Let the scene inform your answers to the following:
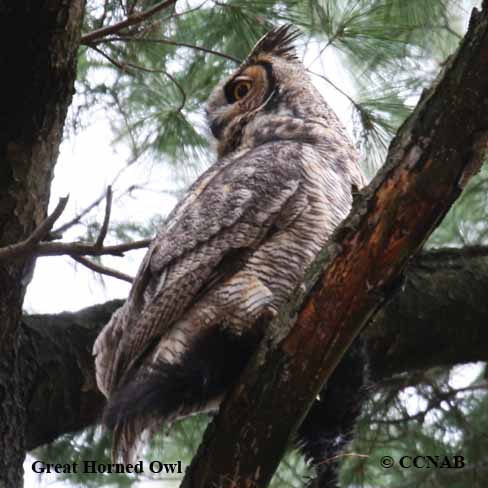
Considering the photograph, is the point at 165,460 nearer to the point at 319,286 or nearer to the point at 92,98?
the point at 92,98

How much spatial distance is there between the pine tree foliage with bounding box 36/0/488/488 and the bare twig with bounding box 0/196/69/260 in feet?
3.27

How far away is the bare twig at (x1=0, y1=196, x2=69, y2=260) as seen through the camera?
1.55 meters

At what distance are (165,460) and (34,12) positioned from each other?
1661mm

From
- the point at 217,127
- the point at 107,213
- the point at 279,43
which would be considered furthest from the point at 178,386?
the point at 279,43

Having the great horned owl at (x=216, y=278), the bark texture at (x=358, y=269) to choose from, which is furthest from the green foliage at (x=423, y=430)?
A: the bark texture at (x=358, y=269)

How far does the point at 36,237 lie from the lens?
1.62m

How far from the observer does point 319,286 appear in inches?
55.8

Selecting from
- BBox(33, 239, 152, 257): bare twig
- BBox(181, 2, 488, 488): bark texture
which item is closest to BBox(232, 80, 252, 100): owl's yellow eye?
BBox(33, 239, 152, 257): bare twig

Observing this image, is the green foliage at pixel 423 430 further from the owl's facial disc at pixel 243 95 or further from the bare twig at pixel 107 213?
the bare twig at pixel 107 213

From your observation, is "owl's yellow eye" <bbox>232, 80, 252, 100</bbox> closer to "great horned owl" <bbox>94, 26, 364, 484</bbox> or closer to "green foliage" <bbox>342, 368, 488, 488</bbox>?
"great horned owl" <bbox>94, 26, 364, 484</bbox>

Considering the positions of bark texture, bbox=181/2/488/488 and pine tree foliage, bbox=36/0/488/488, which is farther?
pine tree foliage, bbox=36/0/488/488

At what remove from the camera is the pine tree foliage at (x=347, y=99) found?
265cm

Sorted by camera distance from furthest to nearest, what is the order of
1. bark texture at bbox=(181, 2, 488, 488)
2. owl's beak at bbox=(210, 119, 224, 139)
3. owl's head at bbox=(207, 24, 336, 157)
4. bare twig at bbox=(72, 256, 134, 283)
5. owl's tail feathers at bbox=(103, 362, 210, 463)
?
Result: owl's beak at bbox=(210, 119, 224, 139) < owl's head at bbox=(207, 24, 336, 157) < bare twig at bbox=(72, 256, 134, 283) < owl's tail feathers at bbox=(103, 362, 210, 463) < bark texture at bbox=(181, 2, 488, 488)

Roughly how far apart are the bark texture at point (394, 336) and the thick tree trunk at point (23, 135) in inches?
7.8
